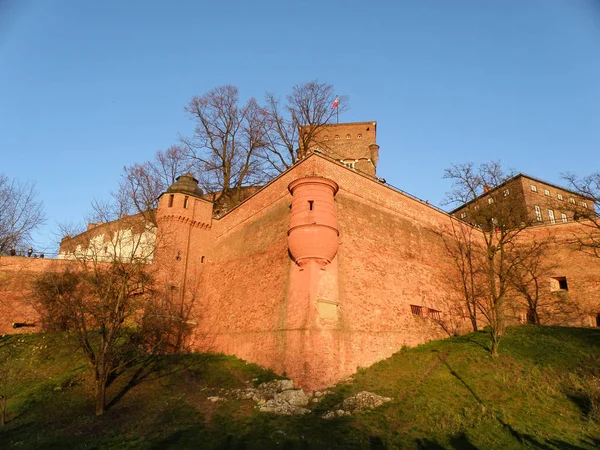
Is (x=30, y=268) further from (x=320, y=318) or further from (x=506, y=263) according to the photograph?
(x=506, y=263)

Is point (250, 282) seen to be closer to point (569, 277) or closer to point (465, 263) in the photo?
point (465, 263)

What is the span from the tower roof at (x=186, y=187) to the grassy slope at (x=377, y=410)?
9.68 meters

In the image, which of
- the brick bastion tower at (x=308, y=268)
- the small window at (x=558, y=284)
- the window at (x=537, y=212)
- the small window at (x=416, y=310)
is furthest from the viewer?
the window at (x=537, y=212)

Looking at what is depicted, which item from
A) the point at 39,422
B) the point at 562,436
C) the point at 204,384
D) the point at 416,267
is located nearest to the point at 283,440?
the point at 204,384

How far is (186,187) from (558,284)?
23504mm

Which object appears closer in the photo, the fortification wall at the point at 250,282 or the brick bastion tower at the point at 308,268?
the brick bastion tower at the point at 308,268

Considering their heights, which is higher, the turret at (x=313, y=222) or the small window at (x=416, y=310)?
the turret at (x=313, y=222)

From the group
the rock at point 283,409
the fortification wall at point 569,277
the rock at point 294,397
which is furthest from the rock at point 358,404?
the fortification wall at point 569,277

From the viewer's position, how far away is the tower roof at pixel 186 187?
2319cm

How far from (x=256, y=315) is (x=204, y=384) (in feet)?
11.2

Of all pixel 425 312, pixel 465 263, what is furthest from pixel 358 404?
pixel 465 263

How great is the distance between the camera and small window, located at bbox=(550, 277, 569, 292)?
24.5 meters

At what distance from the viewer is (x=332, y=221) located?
1572 cm

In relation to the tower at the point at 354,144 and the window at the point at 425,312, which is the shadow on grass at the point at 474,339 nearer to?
the window at the point at 425,312
